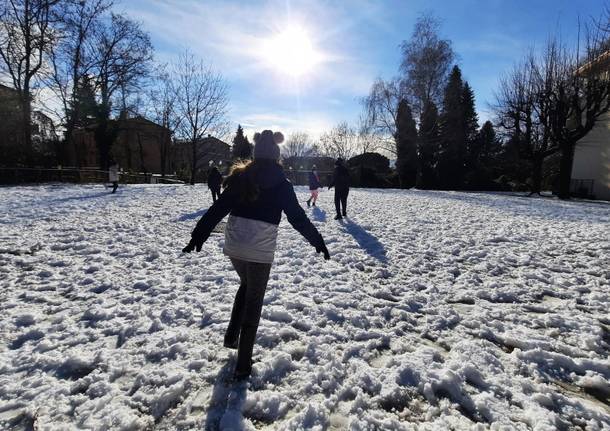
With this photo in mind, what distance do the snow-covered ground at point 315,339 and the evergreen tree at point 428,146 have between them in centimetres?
2522

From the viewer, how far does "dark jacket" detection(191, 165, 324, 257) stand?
249 centimetres

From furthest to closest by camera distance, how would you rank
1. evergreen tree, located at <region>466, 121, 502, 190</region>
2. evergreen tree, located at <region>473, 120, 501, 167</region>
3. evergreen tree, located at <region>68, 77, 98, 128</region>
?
1. evergreen tree, located at <region>473, 120, 501, 167</region>
2. evergreen tree, located at <region>466, 121, 502, 190</region>
3. evergreen tree, located at <region>68, 77, 98, 128</region>

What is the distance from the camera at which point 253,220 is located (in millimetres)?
2480

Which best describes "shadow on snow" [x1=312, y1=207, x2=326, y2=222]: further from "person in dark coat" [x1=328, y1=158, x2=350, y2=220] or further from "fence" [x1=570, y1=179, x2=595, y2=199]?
"fence" [x1=570, y1=179, x2=595, y2=199]

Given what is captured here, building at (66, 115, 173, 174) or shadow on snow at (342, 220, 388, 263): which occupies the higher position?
building at (66, 115, 173, 174)

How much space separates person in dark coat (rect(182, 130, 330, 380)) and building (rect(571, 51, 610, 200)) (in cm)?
2872

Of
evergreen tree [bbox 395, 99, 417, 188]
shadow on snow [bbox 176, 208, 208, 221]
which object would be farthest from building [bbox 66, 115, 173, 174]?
evergreen tree [bbox 395, 99, 417, 188]

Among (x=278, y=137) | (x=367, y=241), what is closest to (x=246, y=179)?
(x=278, y=137)

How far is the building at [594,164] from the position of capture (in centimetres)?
2242

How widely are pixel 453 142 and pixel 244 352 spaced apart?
35761mm

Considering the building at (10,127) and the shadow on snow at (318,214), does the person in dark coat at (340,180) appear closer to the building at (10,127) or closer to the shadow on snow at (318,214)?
the shadow on snow at (318,214)

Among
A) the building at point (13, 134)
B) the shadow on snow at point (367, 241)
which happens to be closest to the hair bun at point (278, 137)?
the shadow on snow at point (367, 241)

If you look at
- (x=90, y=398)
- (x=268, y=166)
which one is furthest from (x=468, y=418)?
(x=90, y=398)

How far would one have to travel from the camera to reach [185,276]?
494 centimetres
